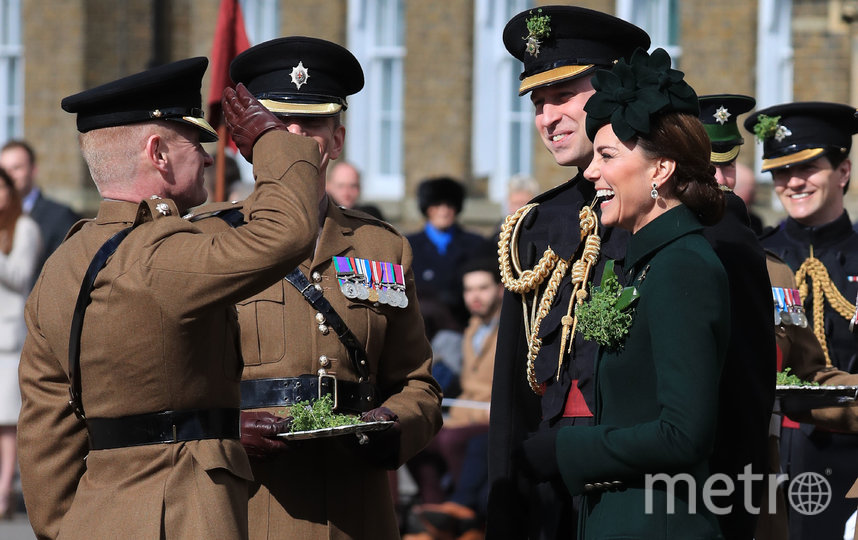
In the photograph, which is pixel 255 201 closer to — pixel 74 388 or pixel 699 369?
pixel 74 388

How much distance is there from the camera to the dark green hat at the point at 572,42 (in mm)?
4492

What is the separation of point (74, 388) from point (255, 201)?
27.5 inches

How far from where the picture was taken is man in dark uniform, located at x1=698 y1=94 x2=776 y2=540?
3.71 meters

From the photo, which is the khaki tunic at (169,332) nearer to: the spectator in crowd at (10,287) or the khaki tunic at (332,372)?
the khaki tunic at (332,372)

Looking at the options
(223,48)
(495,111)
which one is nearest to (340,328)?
(223,48)

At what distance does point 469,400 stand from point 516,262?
456 cm

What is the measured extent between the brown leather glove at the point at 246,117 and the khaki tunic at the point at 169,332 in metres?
0.05

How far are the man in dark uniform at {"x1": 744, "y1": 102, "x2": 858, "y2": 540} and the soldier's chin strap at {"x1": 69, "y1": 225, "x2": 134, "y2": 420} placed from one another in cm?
333

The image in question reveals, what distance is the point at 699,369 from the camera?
3.38 m

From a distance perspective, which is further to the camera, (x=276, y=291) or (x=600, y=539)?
(x=276, y=291)

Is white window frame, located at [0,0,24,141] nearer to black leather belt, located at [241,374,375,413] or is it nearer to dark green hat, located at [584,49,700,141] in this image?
black leather belt, located at [241,374,375,413]

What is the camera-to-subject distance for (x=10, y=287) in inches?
388

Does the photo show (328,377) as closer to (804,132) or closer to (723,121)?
(723,121)

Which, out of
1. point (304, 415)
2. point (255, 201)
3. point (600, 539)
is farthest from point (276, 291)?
point (600, 539)
